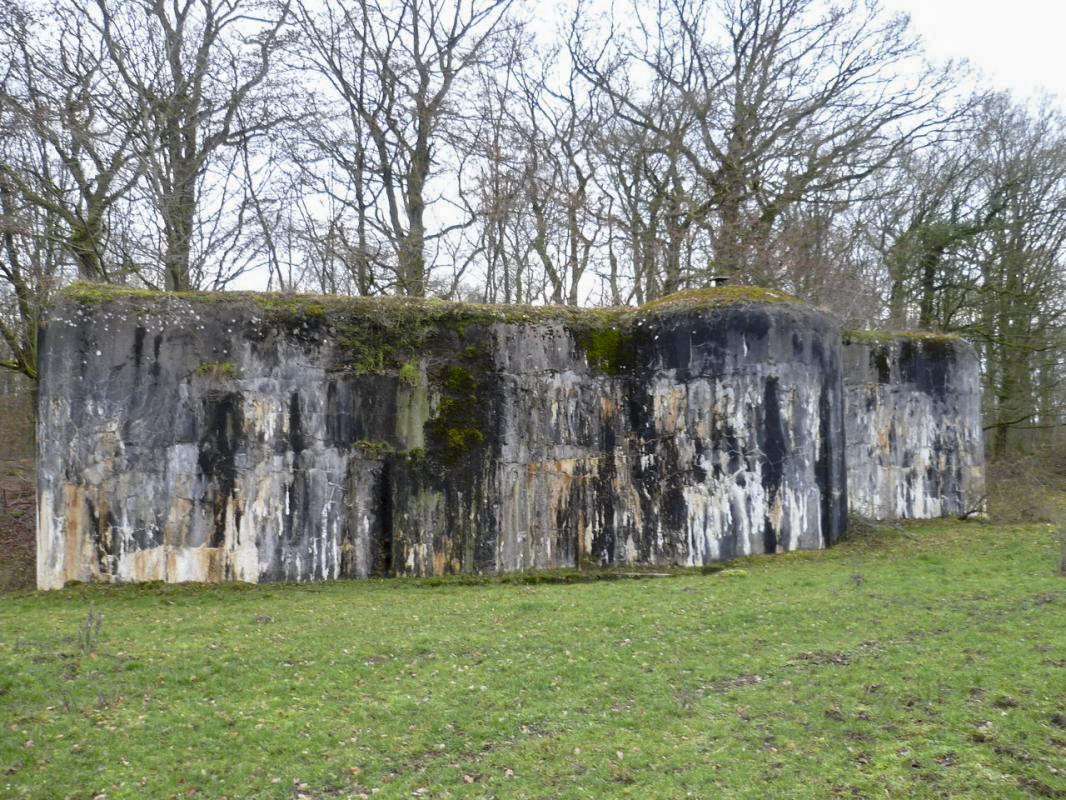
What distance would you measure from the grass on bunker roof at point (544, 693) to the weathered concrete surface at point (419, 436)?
1332 mm

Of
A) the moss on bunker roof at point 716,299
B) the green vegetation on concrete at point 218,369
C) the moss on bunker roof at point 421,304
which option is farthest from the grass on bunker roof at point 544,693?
the moss on bunker roof at point 716,299

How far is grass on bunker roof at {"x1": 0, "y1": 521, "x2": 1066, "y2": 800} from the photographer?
231 inches

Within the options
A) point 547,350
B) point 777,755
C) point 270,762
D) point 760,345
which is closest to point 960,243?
point 760,345

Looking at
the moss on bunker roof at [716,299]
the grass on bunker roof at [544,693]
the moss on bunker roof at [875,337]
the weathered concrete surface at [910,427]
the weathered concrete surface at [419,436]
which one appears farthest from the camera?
the moss on bunker roof at [875,337]

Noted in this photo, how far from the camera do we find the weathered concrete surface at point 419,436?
40.0ft

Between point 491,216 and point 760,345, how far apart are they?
10983 millimetres

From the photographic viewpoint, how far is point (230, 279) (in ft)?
68.0

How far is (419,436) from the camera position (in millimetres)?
13391

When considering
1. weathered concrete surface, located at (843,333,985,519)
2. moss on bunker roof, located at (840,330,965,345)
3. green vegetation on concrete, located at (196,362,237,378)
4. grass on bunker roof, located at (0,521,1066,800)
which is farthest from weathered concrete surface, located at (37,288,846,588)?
moss on bunker roof, located at (840,330,965,345)

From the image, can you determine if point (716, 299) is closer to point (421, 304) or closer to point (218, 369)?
point (421, 304)

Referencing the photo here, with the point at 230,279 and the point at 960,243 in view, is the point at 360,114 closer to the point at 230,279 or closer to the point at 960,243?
the point at 230,279

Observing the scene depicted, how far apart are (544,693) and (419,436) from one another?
6.45 m

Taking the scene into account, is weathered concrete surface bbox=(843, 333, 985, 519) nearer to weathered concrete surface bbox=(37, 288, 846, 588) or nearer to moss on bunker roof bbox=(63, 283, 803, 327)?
weathered concrete surface bbox=(37, 288, 846, 588)

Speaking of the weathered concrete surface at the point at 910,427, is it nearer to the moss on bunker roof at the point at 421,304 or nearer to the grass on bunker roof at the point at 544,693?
the moss on bunker roof at the point at 421,304
